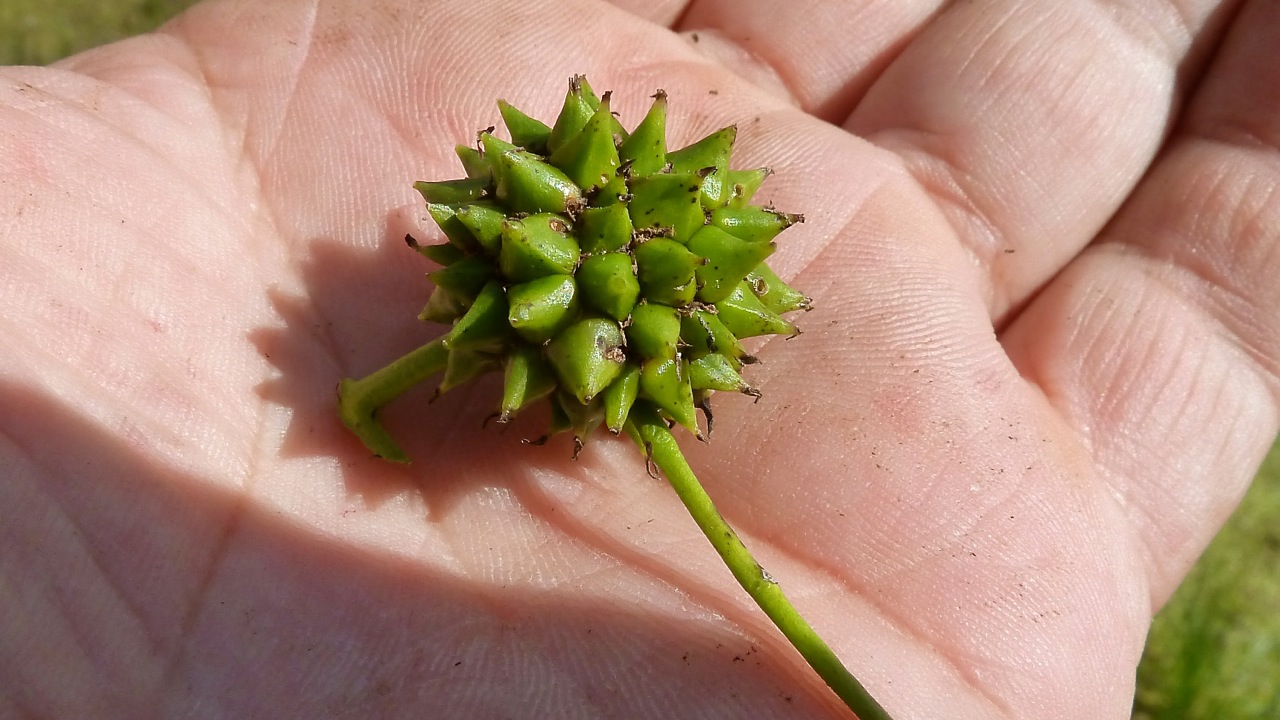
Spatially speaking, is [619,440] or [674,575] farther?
[619,440]

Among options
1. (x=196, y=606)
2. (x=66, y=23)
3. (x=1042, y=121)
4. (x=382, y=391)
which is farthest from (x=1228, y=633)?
(x=66, y=23)

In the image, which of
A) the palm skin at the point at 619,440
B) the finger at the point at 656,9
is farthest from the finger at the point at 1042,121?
the finger at the point at 656,9

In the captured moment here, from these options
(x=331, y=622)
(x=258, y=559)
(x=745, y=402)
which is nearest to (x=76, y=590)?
(x=258, y=559)

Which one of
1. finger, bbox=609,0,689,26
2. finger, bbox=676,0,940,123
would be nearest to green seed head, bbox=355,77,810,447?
finger, bbox=676,0,940,123

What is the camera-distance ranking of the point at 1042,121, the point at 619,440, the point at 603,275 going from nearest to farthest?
1. the point at 603,275
2. the point at 619,440
3. the point at 1042,121

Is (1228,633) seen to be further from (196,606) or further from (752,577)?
(196,606)

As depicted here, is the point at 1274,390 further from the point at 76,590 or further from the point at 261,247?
the point at 76,590

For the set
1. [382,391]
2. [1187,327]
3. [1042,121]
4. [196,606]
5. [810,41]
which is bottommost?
[196,606]
